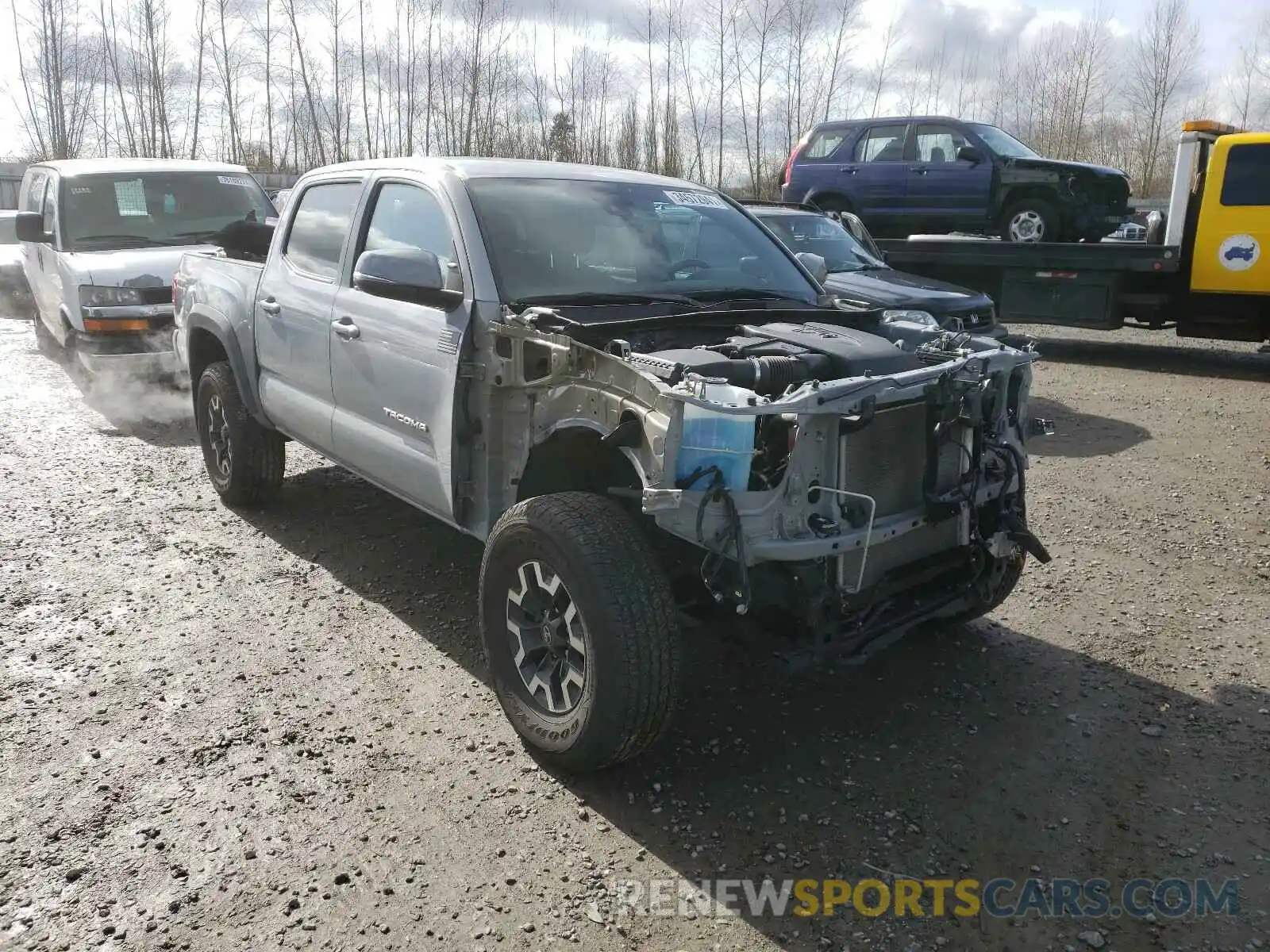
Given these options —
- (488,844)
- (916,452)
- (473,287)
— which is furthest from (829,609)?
(473,287)

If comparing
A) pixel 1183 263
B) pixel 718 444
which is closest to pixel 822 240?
pixel 1183 263

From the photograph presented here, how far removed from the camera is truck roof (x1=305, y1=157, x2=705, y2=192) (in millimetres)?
4258

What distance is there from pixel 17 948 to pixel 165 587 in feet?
8.12

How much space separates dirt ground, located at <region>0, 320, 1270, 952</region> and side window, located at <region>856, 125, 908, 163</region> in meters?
8.99

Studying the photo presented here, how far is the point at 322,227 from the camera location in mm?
5012

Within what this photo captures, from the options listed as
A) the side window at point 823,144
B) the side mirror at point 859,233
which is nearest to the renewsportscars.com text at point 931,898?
the side mirror at point 859,233

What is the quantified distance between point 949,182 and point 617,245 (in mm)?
10310

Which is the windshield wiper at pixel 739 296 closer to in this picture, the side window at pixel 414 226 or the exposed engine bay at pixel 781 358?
the exposed engine bay at pixel 781 358

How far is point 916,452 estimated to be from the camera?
3385 millimetres

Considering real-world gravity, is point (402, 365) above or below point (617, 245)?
below

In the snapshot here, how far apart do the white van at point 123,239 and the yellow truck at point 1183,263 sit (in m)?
8.06

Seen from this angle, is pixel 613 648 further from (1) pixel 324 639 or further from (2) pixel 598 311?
(1) pixel 324 639

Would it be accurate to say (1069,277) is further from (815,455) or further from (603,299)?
(815,455)

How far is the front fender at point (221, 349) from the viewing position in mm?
5531
